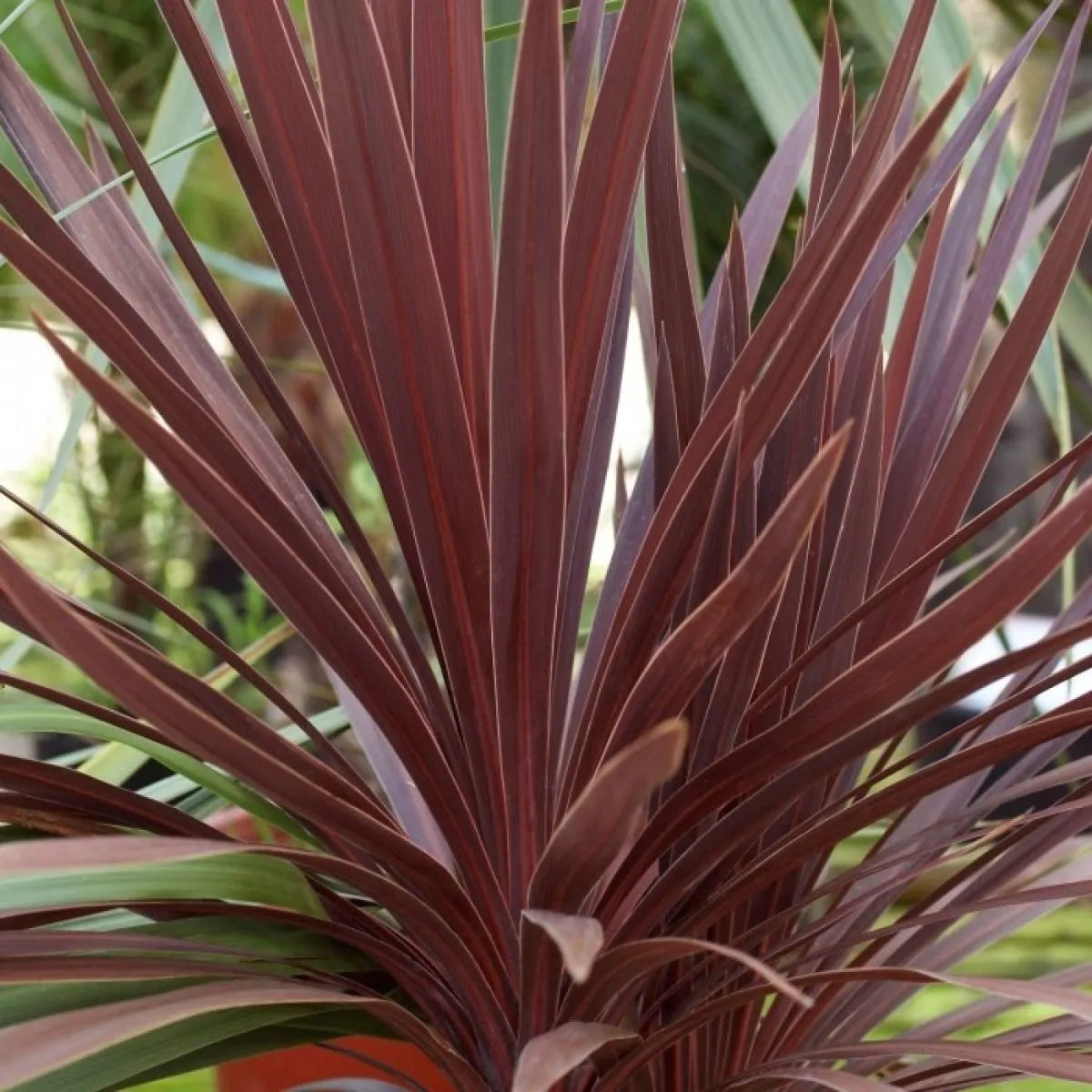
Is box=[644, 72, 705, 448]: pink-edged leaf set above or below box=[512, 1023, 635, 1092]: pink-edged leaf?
above

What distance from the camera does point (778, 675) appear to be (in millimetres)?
410

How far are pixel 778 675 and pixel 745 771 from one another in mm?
58

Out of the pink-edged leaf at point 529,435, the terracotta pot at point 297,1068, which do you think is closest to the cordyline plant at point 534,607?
the pink-edged leaf at point 529,435

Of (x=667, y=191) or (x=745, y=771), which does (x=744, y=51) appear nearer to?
(x=667, y=191)

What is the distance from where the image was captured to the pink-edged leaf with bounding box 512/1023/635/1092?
28 cm

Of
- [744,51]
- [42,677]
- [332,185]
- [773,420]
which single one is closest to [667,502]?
[773,420]

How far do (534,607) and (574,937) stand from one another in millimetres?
122

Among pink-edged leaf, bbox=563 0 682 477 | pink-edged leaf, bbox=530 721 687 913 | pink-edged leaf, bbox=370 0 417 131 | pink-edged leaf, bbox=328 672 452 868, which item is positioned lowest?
pink-edged leaf, bbox=530 721 687 913

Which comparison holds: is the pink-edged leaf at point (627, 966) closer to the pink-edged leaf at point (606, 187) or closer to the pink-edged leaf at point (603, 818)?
the pink-edged leaf at point (603, 818)

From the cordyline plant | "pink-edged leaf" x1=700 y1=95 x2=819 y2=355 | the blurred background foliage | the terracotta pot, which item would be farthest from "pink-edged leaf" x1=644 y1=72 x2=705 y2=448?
the terracotta pot

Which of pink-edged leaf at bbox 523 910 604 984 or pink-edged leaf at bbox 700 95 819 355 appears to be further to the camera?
pink-edged leaf at bbox 700 95 819 355

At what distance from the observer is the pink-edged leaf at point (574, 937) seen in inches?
9.4

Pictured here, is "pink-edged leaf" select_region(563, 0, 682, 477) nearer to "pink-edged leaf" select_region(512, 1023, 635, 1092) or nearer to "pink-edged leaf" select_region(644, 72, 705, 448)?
"pink-edged leaf" select_region(644, 72, 705, 448)

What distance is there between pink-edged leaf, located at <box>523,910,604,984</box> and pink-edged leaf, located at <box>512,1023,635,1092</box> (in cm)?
3
